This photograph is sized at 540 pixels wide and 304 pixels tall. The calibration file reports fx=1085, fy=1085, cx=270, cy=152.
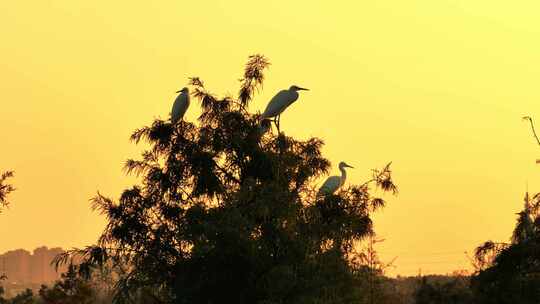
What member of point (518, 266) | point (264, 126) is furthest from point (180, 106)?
point (518, 266)

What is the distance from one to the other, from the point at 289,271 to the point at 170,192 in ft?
22.3

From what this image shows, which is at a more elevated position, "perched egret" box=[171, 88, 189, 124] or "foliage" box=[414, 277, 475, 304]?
"perched egret" box=[171, 88, 189, 124]

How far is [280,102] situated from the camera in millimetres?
31219

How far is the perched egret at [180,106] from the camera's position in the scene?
29562 millimetres

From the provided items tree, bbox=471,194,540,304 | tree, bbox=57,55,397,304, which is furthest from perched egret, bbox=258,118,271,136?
tree, bbox=471,194,540,304

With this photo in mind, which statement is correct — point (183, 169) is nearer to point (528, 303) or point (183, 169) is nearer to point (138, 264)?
point (138, 264)

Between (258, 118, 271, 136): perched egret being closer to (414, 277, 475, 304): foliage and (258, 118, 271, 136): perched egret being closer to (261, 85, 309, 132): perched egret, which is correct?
(261, 85, 309, 132): perched egret

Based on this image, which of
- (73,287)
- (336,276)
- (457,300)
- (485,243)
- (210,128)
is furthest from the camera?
(73,287)

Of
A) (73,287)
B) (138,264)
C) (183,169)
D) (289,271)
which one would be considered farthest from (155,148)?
(73,287)

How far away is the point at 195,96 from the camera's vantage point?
1155 inches

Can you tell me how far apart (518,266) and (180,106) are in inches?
397

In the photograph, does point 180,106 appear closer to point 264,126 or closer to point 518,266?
point 264,126

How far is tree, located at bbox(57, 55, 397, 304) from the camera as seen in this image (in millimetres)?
23875

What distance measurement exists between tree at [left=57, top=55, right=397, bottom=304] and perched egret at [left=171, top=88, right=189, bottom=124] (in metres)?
0.32
